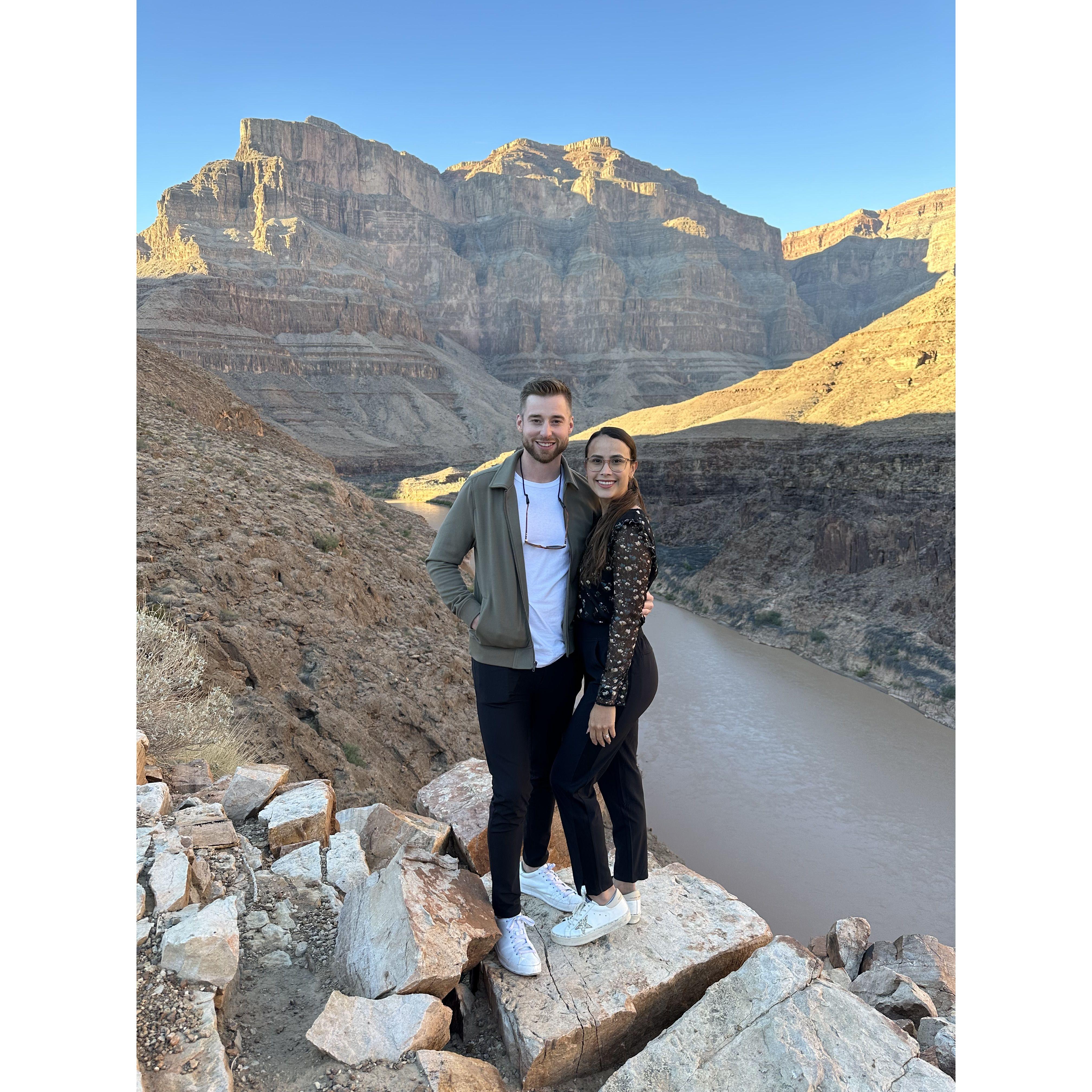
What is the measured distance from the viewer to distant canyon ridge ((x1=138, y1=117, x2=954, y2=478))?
8075cm

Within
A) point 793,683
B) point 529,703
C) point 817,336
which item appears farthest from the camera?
point 817,336

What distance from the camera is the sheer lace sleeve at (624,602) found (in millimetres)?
2412

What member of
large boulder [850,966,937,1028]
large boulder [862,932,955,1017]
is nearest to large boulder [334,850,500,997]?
large boulder [850,966,937,1028]

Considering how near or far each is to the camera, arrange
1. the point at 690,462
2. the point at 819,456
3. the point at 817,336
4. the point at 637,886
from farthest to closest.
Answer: the point at 817,336 → the point at 690,462 → the point at 819,456 → the point at 637,886

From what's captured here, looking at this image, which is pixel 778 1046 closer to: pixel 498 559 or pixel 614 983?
pixel 614 983

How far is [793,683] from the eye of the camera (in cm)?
1692

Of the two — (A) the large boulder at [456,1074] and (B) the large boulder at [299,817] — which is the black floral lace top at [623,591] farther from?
(B) the large boulder at [299,817]

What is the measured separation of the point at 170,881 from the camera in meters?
2.70

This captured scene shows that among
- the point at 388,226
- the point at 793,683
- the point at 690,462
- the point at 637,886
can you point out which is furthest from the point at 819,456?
the point at 388,226

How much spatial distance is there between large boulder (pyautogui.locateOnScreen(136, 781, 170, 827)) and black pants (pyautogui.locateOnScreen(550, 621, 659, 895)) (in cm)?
176

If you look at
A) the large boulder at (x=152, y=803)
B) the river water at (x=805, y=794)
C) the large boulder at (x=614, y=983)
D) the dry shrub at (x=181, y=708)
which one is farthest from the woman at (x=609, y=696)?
the river water at (x=805, y=794)
